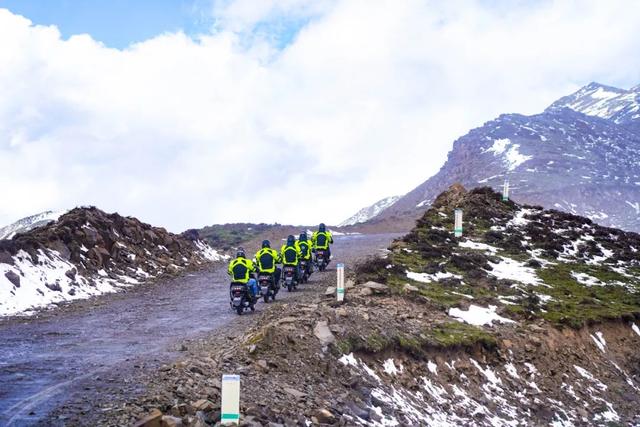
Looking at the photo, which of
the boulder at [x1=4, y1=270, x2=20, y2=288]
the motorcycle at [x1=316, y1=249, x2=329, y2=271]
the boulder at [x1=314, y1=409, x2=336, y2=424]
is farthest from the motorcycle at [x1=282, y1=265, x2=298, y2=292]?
the boulder at [x1=314, y1=409, x2=336, y2=424]

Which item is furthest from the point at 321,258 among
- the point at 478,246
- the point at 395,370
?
the point at 395,370

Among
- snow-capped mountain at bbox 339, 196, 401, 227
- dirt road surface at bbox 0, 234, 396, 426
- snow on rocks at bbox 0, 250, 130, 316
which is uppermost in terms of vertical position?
snow-capped mountain at bbox 339, 196, 401, 227

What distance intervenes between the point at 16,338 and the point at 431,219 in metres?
19.1

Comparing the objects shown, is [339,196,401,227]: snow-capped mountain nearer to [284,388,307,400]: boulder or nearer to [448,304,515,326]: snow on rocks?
[448,304,515,326]: snow on rocks

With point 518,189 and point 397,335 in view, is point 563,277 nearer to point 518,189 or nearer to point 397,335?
point 397,335

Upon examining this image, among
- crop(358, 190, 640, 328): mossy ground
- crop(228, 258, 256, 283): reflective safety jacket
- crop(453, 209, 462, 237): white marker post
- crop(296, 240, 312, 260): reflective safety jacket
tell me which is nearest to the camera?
crop(228, 258, 256, 283): reflective safety jacket

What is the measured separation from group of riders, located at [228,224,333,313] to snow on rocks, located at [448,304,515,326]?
5.74m

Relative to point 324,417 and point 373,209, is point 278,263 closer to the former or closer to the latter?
point 324,417

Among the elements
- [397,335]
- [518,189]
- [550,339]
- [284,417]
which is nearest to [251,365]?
[284,417]

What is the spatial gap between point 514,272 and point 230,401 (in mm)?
16897

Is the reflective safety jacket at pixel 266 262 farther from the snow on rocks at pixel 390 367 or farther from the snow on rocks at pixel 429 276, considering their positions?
the snow on rocks at pixel 390 367

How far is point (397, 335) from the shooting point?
1509 centimetres

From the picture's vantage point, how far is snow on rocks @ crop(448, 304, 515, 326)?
1825 cm

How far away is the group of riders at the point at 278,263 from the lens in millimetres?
19438
